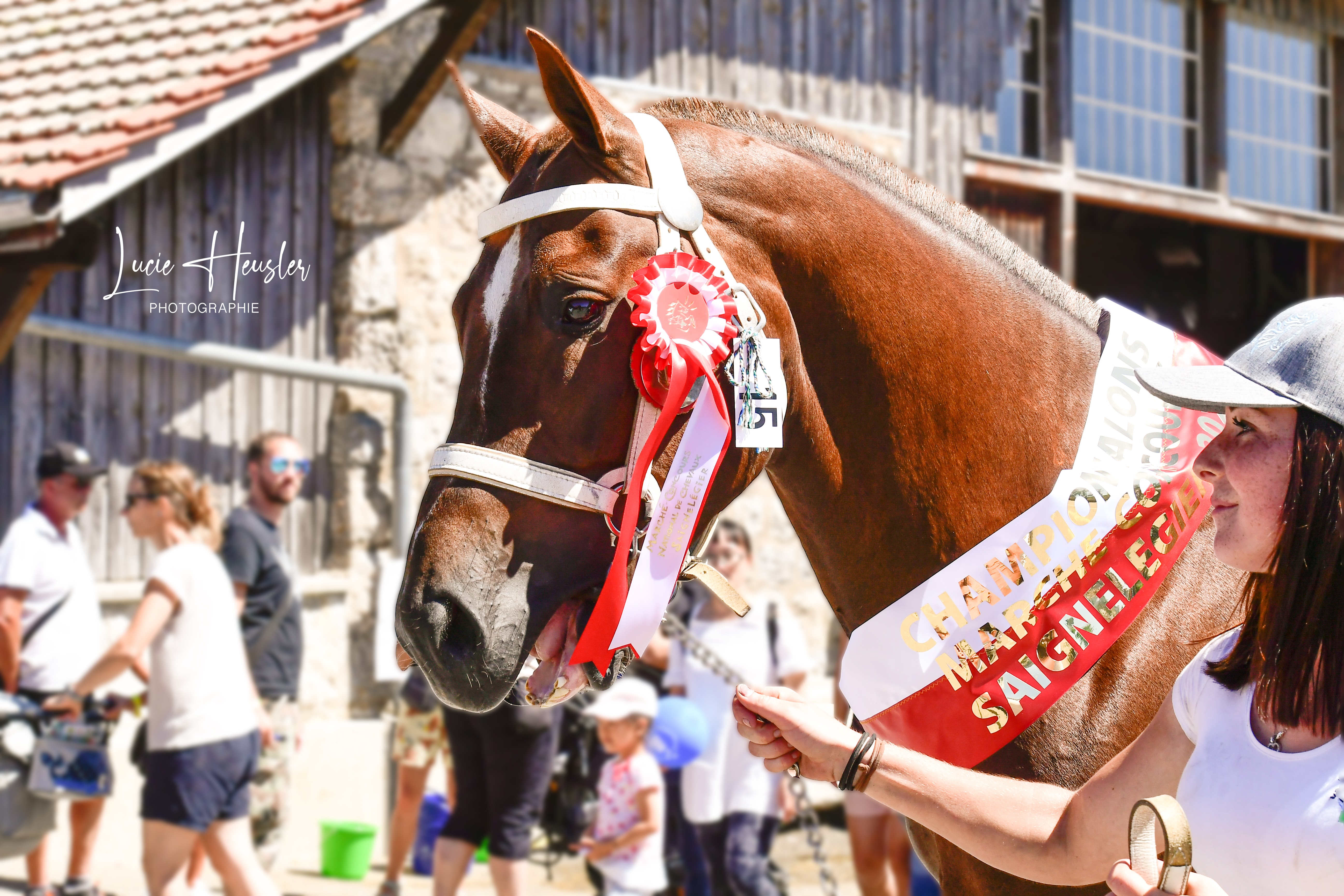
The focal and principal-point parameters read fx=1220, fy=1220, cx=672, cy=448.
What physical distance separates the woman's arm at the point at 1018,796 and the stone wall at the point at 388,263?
5936 millimetres

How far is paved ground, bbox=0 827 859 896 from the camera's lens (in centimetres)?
611

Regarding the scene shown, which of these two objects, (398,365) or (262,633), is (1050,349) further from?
(398,365)

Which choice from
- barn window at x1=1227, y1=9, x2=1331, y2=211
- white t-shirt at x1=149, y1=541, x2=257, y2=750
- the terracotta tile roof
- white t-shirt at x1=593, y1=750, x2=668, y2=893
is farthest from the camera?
barn window at x1=1227, y1=9, x2=1331, y2=211

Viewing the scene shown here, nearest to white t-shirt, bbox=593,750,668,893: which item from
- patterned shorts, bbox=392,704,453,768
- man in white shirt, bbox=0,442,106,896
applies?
patterned shorts, bbox=392,704,453,768

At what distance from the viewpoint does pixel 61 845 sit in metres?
6.07

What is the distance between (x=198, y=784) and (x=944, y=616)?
3667mm

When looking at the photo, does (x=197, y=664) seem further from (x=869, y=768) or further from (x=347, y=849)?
(x=869, y=768)

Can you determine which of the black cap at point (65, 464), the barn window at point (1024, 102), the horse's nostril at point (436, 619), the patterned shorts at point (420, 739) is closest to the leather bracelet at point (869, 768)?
the horse's nostril at point (436, 619)

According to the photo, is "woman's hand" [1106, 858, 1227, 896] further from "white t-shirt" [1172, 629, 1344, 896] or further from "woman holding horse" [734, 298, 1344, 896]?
"white t-shirt" [1172, 629, 1344, 896]

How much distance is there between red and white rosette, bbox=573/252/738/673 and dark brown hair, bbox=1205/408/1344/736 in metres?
0.77

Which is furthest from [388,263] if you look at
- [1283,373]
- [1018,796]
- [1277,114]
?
[1277,114]

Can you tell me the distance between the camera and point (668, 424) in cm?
178

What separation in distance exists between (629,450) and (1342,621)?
94cm

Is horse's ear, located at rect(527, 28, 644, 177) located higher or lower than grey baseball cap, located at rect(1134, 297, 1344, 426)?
higher
